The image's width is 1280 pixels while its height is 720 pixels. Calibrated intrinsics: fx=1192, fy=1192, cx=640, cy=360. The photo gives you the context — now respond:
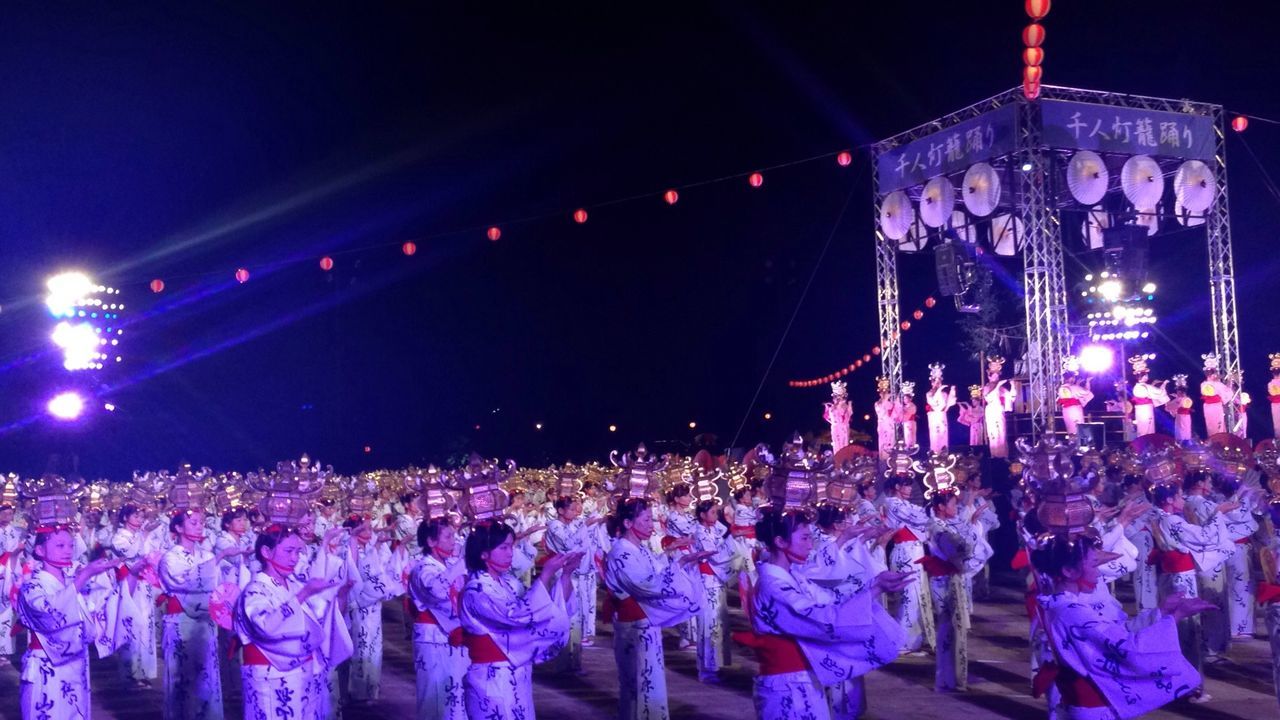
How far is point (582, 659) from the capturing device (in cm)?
1130

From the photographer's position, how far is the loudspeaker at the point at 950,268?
21516 mm

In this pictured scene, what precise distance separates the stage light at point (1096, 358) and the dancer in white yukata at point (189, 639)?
63.5ft

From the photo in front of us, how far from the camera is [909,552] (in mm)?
10305

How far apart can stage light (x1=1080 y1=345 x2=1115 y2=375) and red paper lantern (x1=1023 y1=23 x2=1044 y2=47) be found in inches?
375

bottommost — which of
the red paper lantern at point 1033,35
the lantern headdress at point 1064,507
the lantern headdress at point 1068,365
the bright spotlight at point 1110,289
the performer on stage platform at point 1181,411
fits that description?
the lantern headdress at point 1064,507

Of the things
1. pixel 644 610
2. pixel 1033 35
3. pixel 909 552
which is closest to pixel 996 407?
pixel 1033 35

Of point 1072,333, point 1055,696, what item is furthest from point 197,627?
point 1072,333

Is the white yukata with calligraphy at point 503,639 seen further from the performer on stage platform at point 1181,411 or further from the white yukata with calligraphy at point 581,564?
the performer on stage platform at point 1181,411

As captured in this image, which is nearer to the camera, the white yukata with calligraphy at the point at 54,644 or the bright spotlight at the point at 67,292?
the white yukata with calligraphy at the point at 54,644

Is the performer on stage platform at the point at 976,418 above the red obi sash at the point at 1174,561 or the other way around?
above

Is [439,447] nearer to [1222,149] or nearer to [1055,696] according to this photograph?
[1222,149]

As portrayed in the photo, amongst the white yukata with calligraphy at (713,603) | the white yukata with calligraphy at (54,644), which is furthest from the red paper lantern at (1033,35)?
the white yukata with calligraphy at (54,644)

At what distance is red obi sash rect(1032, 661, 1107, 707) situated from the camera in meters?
4.78

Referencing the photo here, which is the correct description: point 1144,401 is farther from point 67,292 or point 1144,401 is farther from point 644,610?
point 67,292
